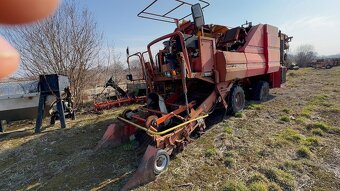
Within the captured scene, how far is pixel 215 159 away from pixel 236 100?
2.97 meters

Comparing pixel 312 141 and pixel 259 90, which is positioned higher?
pixel 259 90

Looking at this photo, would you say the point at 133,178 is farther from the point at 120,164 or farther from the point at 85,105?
the point at 85,105

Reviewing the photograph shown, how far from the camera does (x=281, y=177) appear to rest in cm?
344

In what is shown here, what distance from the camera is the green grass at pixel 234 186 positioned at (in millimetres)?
3202

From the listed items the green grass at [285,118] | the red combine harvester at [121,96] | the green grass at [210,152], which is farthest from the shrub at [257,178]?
the red combine harvester at [121,96]

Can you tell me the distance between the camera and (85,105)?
1044 cm

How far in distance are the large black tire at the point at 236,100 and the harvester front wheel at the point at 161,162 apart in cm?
326

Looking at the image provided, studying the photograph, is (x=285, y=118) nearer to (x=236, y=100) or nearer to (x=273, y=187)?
(x=236, y=100)

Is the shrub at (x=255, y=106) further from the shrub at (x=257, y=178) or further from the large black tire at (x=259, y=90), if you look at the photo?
the shrub at (x=257, y=178)

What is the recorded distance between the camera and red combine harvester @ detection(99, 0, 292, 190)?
13.5ft

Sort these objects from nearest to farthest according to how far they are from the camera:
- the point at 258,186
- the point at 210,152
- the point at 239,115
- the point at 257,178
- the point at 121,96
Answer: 1. the point at 258,186
2. the point at 257,178
3. the point at 210,152
4. the point at 239,115
5. the point at 121,96

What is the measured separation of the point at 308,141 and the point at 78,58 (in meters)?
9.02

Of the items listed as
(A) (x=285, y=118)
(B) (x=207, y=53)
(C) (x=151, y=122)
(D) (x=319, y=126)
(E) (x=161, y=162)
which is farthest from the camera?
(A) (x=285, y=118)

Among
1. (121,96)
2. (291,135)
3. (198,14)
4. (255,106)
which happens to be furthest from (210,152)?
(121,96)
